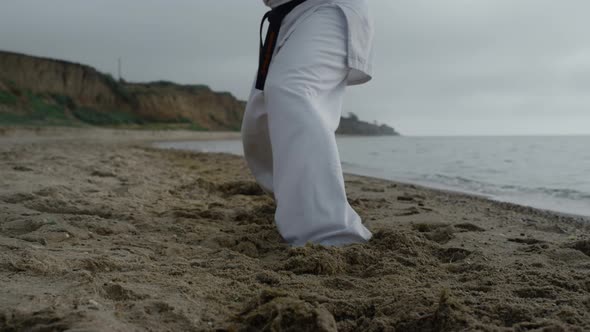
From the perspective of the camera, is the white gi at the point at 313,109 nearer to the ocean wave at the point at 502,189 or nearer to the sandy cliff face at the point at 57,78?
the ocean wave at the point at 502,189

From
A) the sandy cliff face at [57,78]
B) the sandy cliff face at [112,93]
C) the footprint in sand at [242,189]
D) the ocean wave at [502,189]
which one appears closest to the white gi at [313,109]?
the footprint in sand at [242,189]

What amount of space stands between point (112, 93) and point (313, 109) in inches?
1408

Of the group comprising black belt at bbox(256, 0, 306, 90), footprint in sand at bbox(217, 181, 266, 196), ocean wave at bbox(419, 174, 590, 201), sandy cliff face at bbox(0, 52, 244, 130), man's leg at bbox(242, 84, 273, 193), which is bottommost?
footprint in sand at bbox(217, 181, 266, 196)

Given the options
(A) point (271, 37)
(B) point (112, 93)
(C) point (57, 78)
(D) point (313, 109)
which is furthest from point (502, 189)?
(B) point (112, 93)

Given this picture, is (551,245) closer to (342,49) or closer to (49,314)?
(342,49)

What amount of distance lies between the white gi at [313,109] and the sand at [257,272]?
0.51 ft

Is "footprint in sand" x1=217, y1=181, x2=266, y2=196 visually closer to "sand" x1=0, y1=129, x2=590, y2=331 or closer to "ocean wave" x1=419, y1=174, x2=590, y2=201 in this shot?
"sand" x1=0, y1=129, x2=590, y2=331

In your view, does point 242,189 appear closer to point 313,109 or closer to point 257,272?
point 313,109

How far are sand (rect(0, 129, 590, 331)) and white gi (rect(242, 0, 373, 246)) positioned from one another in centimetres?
15

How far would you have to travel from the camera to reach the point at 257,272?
1.62 m

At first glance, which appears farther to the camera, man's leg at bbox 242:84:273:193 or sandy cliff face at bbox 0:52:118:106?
sandy cliff face at bbox 0:52:118:106

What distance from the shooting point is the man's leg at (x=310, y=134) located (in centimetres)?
194

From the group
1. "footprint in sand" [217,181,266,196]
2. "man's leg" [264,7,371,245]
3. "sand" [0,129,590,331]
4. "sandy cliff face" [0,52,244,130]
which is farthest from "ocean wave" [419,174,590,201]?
"sandy cliff face" [0,52,244,130]

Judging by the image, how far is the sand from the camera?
46.9 inches
